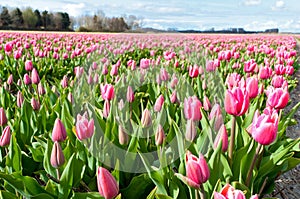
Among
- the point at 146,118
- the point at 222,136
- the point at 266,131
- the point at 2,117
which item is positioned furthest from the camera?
the point at 2,117

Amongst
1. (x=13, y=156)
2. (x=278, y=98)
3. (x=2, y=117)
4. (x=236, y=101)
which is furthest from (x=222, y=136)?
(x=2, y=117)

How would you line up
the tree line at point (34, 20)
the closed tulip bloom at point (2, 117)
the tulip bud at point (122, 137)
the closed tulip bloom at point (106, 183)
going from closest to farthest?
the closed tulip bloom at point (106, 183) → the tulip bud at point (122, 137) → the closed tulip bloom at point (2, 117) → the tree line at point (34, 20)

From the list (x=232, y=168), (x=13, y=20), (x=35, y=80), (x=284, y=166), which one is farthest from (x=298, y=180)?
(x=13, y=20)

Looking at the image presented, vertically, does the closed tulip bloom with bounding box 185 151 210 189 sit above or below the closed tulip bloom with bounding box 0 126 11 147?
above

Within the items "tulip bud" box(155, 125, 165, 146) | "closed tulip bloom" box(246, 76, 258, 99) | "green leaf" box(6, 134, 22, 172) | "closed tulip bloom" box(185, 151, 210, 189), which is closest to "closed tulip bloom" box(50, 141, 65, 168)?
"green leaf" box(6, 134, 22, 172)

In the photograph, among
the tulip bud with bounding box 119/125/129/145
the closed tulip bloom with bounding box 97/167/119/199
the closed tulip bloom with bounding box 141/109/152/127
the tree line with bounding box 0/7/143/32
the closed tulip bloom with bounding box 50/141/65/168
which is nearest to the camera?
the closed tulip bloom with bounding box 97/167/119/199

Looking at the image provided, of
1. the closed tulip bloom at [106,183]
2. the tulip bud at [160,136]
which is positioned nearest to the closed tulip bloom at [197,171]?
the closed tulip bloom at [106,183]

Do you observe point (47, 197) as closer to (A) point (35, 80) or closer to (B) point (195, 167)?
(B) point (195, 167)

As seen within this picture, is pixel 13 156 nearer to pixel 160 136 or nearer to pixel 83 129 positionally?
pixel 83 129

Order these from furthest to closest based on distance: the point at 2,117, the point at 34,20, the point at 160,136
→ 1. the point at 34,20
2. the point at 2,117
3. the point at 160,136

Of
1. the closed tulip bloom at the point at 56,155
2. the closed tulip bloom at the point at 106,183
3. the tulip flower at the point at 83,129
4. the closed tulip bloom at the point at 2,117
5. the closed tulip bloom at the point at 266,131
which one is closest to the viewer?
the closed tulip bloom at the point at 106,183

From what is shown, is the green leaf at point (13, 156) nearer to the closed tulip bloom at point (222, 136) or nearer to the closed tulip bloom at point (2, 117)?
the closed tulip bloom at point (2, 117)

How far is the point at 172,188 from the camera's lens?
1455mm

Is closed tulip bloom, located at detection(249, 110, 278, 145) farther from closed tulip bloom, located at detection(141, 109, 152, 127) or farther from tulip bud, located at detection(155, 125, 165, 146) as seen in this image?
closed tulip bloom, located at detection(141, 109, 152, 127)
